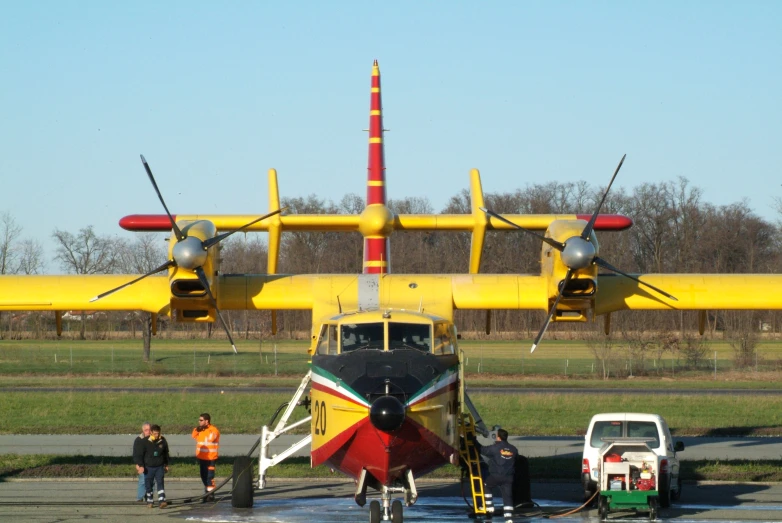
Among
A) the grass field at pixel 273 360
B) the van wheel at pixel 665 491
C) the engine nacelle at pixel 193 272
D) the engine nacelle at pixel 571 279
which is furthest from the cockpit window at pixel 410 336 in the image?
the grass field at pixel 273 360

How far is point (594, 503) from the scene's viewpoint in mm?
15750

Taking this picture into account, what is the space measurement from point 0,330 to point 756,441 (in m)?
55.6

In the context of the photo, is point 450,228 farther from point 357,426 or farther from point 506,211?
point 506,211

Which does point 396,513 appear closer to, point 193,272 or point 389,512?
point 389,512

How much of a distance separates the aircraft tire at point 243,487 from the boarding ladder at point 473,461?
3.42 m

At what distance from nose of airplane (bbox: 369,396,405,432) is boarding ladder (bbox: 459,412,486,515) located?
2.51 metres

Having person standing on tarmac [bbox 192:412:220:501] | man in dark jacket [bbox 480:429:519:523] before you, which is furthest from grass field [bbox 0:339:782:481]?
man in dark jacket [bbox 480:429:519:523]

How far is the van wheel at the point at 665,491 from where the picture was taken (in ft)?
49.0

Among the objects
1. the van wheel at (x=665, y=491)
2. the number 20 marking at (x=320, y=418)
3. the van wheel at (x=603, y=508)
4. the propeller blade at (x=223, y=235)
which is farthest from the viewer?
the propeller blade at (x=223, y=235)

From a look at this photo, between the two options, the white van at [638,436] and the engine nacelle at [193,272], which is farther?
the engine nacelle at [193,272]

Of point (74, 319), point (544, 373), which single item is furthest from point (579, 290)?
point (74, 319)

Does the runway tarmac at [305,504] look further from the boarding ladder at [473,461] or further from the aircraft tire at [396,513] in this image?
the aircraft tire at [396,513]

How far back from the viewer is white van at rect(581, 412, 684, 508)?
15.0 meters

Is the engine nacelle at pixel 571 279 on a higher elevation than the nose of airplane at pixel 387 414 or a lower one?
higher
